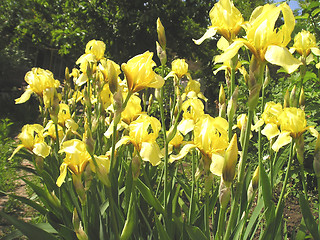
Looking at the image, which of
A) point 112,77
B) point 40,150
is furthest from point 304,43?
point 40,150

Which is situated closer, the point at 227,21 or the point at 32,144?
the point at 227,21

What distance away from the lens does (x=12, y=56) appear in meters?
10.3

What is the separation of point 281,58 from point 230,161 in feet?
1.05

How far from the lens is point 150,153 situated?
102 cm

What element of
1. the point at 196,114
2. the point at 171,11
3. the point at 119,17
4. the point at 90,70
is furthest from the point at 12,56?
A: the point at 196,114

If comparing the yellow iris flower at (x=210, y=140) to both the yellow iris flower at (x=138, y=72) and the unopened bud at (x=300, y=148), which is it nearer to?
the yellow iris flower at (x=138, y=72)

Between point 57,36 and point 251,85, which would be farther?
point 57,36

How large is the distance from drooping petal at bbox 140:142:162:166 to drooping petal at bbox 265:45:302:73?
51cm

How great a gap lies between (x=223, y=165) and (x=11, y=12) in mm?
12299

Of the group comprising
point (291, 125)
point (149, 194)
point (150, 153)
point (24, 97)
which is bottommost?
point (149, 194)

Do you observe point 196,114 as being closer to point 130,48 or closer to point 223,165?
point 223,165

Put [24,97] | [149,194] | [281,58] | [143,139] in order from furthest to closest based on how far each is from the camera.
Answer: [24,97] < [149,194] < [143,139] < [281,58]

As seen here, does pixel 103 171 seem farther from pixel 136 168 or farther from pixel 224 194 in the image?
pixel 224 194

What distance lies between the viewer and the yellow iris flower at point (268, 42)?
2.47ft
